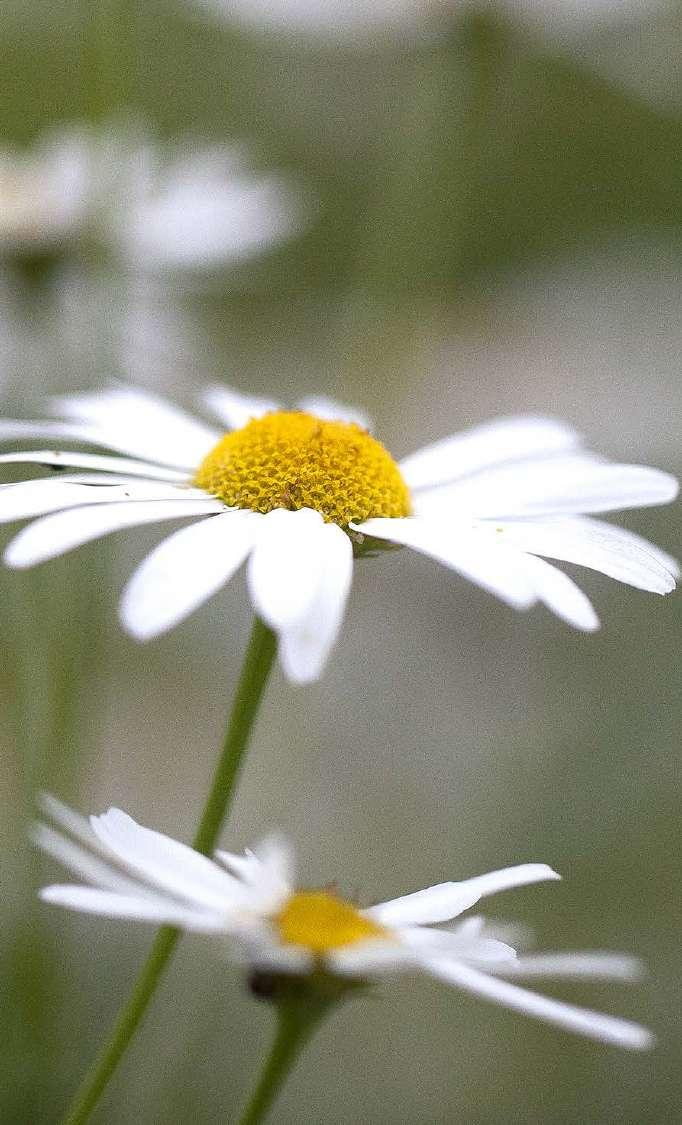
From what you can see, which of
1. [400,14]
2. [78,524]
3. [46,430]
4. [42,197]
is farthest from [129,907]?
[400,14]

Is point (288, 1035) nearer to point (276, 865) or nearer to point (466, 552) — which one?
point (276, 865)

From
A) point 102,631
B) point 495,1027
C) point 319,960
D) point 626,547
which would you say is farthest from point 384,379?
point 319,960

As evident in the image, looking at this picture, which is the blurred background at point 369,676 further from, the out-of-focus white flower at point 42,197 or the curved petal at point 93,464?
the curved petal at point 93,464

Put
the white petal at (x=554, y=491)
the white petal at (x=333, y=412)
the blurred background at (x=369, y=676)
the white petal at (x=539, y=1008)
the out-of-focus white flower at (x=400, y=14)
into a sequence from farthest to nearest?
the out-of-focus white flower at (x=400, y=14) → the blurred background at (x=369, y=676) → the white petal at (x=333, y=412) → the white petal at (x=554, y=491) → the white petal at (x=539, y=1008)

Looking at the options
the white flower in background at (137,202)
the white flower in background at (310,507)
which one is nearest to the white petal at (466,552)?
the white flower in background at (310,507)

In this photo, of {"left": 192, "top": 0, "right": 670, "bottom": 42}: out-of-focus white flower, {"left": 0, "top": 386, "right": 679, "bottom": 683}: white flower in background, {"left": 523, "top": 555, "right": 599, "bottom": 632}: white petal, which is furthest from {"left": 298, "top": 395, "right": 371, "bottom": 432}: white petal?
{"left": 192, "top": 0, "right": 670, "bottom": 42}: out-of-focus white flower

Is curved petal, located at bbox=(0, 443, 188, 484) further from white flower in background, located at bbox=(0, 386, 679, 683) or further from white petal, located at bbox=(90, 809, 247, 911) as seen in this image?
white petal, located at bbox=(90, 809, 247, 911)

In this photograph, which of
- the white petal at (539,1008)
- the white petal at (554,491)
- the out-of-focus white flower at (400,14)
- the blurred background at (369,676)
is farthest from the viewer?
the out-of-focus white flower at (400,14)
